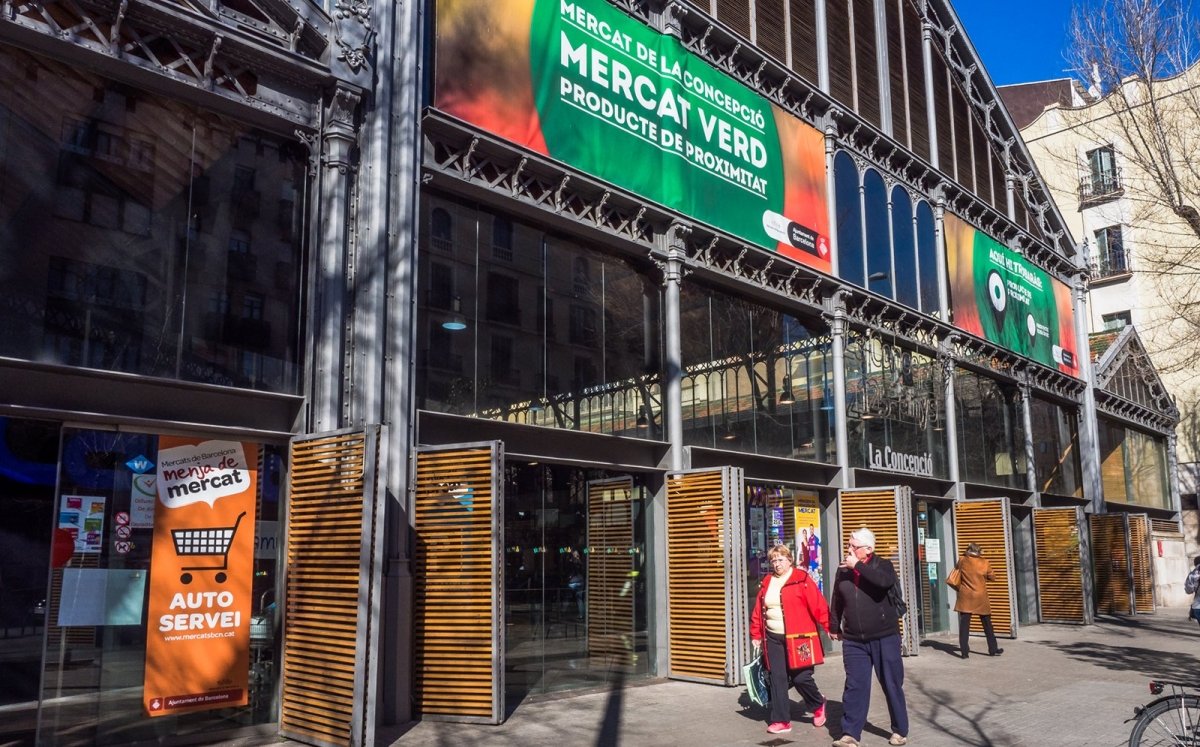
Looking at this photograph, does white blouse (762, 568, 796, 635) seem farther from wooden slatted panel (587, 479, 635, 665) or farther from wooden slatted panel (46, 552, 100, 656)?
wooden slatted panel (46, 552, 100, 656)

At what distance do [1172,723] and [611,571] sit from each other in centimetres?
791

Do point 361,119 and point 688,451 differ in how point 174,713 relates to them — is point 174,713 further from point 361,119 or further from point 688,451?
point 688,451

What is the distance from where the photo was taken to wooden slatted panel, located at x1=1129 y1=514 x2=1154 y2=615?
28453 mm

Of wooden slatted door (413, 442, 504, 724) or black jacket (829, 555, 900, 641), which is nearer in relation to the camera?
black jacket (829, 555, 900, 641)

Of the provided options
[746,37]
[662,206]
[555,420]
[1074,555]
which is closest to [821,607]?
[555,420]

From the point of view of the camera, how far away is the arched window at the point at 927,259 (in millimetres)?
23391

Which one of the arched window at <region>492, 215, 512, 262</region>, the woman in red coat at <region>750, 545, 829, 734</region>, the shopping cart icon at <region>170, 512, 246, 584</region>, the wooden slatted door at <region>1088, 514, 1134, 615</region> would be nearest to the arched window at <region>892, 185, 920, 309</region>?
the wooden slatted door at <region>1088, 514, 1134, 615</region>

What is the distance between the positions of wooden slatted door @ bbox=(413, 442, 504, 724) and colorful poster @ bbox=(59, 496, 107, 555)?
3396 millimetres

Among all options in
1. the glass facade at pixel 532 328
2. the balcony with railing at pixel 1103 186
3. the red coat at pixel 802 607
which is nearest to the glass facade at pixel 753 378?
the glass facade at pixel 532 328

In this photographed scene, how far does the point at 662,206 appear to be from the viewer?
15.8 meters

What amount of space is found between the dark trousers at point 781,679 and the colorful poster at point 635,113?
7.40 m

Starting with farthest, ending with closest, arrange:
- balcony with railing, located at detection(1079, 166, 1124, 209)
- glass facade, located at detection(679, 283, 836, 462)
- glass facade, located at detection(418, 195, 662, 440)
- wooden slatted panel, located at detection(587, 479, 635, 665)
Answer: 1. balcony with railing, located at detection(1079, 166, 1124, 209)
2. glass facade, located at detection(679, 283, 836, 462)
3. wooden slatted panel, located at detection(587, 479, 635, 665)
4. glass facade, located at detection(418, 195, 662, 440)

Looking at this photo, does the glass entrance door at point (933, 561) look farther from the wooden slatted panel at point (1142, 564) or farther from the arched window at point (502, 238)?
the arched window at point (502, 238)

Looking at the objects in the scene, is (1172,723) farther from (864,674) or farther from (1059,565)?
(1059,565)
